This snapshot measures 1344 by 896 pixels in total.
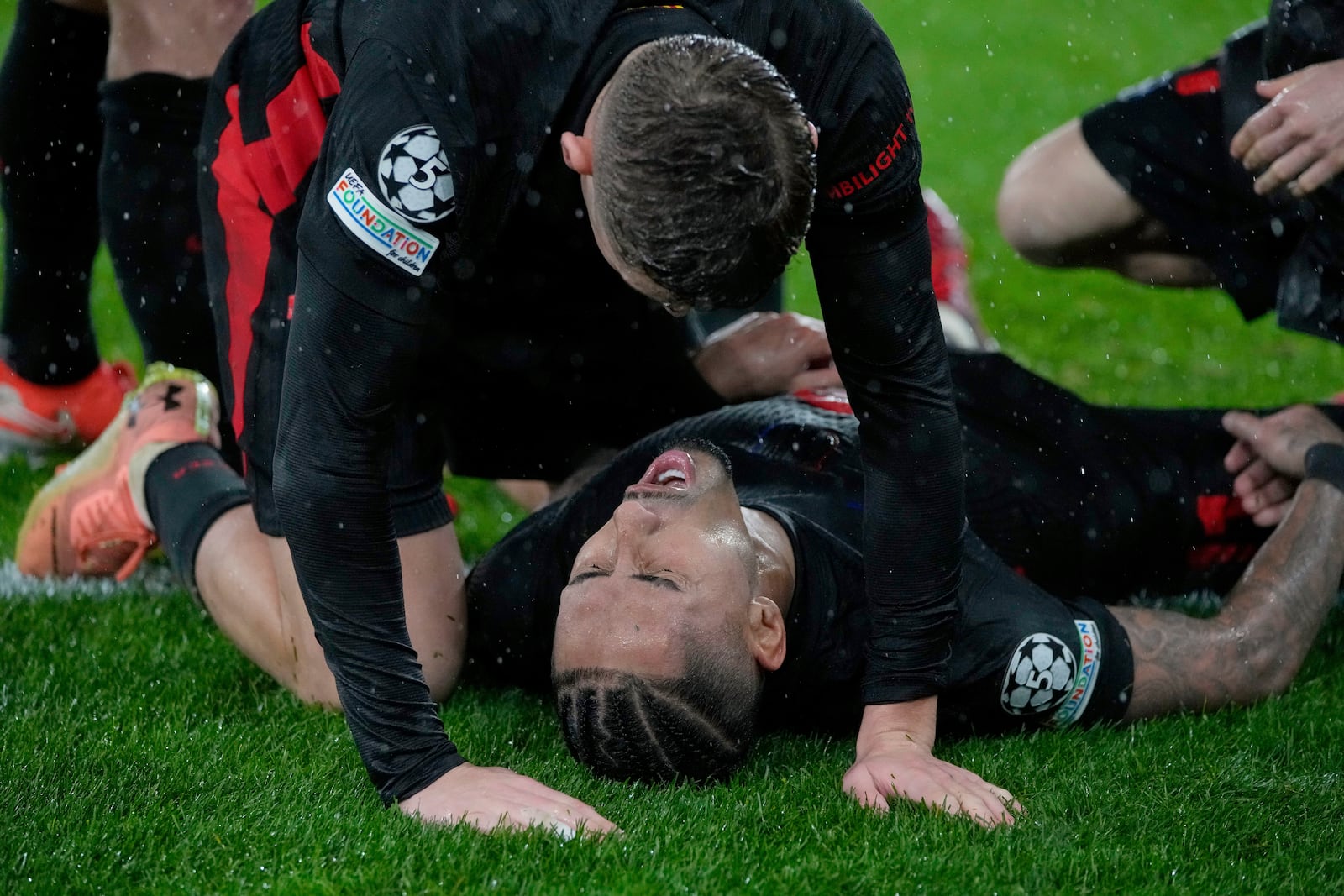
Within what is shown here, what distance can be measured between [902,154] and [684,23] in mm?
502

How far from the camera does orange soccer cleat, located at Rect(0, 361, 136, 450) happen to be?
177 inches

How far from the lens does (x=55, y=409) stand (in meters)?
4.52

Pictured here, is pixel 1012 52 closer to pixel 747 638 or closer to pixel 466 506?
pixel 466 506

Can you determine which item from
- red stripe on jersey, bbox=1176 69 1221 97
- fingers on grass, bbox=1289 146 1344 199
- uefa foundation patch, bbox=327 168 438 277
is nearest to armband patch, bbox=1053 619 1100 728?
fingers on grass, bbox=1289 146 1344 199

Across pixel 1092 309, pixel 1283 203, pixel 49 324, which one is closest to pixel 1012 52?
pixel 1092 309

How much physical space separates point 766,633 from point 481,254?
36.7 inches

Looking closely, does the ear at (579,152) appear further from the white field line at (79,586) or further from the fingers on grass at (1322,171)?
the white field line at (79,586)

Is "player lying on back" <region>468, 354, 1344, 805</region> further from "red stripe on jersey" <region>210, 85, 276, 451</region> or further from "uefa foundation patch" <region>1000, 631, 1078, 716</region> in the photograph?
"red stripe on jersey" <region>210, 85, 276, 451</region>

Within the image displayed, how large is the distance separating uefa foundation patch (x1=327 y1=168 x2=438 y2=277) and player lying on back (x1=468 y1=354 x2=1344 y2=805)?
0.77m

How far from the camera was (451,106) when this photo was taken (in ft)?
7.49

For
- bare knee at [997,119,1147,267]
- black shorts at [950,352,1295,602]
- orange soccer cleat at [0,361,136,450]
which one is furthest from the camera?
orange soccer cleat at [0,361,136,450]

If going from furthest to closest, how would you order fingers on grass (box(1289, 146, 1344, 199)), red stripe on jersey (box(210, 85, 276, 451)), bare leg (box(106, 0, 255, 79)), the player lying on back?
1. bare leg (box(106, 0, 255, 79))
2. fingers on grass (box(1289, 146, 1344, 199))
3. red stripe on jersey (box(210, 85, 276, 451))
4. the player lying on back

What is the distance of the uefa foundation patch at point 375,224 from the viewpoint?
2252 mm

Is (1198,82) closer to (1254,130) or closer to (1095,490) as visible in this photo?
(1254,130)
